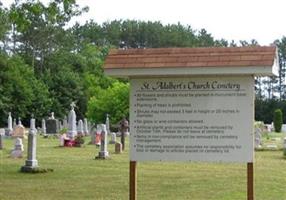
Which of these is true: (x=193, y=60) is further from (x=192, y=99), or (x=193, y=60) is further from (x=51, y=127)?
(x=51, y=127)

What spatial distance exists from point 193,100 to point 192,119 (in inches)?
10.6

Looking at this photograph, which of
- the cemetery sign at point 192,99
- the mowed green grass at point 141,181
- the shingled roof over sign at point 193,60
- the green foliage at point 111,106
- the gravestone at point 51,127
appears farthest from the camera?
the green foliage at point 111,106

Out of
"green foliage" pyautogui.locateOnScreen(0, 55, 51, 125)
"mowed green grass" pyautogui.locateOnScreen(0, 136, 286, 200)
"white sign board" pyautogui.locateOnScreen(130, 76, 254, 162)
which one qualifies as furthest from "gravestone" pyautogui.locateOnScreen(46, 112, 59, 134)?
"white sign board" pyautogui.locateOnScreen(130, 76, 254, 162)

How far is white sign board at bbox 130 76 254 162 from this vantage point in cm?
884

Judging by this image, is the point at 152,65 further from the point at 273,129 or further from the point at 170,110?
the point at 273,129

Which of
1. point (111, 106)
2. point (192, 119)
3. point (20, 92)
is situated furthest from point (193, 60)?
point (20, 92)

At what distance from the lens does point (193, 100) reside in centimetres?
904

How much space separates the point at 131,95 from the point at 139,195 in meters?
4.03

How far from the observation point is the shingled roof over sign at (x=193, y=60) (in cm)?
862

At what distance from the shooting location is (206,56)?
29.2 ft

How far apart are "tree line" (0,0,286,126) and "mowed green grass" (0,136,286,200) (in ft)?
69.6

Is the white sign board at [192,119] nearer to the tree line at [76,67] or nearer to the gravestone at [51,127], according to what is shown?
the tree line at [76,67]

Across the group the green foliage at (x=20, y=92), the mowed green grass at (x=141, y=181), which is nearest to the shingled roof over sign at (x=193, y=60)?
the mowed green grass at (x=141, y=181)

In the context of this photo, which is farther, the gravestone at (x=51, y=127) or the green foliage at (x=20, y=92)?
the green foliage at (x=20, y=92)
